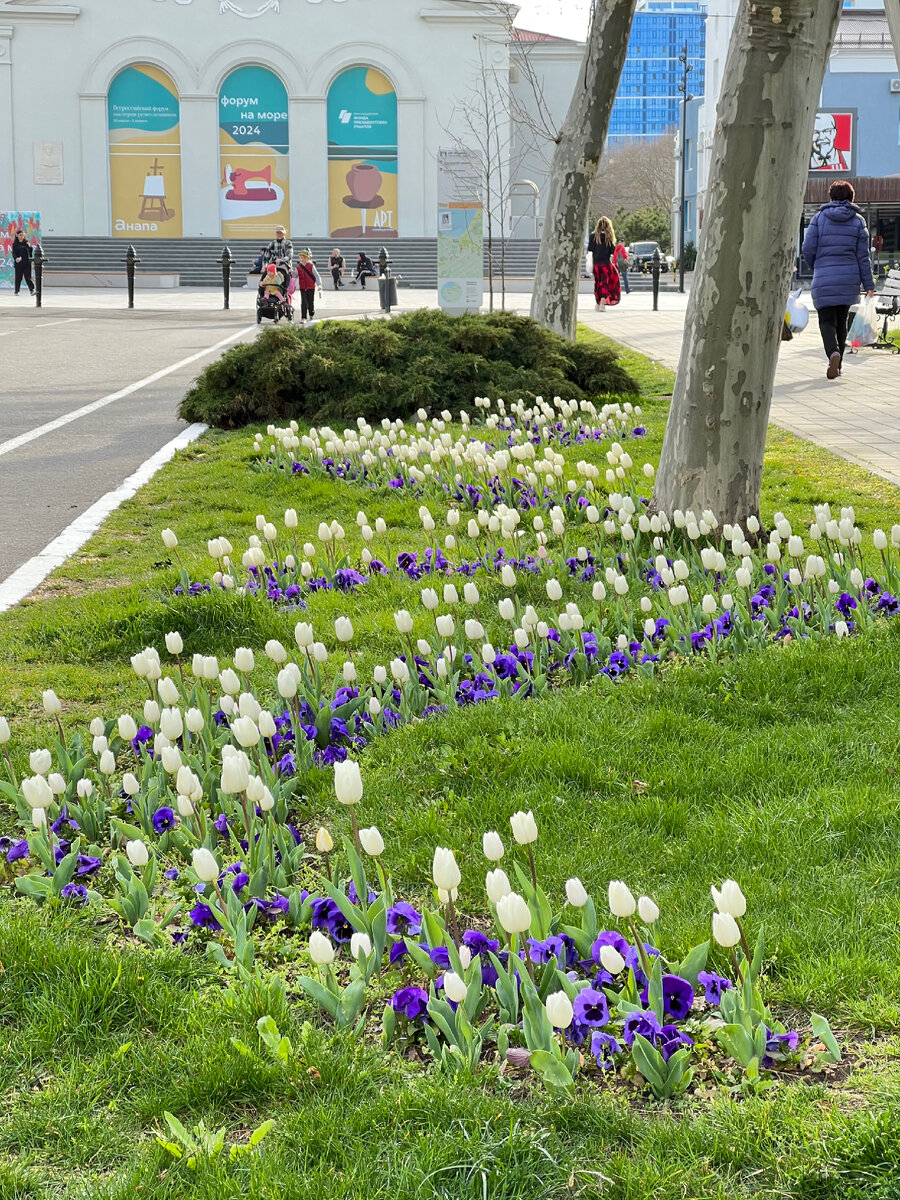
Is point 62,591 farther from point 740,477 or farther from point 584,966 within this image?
point 584,966

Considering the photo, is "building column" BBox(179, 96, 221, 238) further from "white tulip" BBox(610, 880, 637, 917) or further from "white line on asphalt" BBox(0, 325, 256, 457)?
"white tulip" BBox(610, 880, 637, 917)

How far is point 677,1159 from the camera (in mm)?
2266

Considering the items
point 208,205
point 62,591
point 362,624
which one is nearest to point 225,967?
point 362,624

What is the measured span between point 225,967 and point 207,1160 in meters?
0.68

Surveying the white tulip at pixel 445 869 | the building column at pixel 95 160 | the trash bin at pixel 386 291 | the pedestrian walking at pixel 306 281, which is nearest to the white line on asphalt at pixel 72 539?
the white tulip at pixel 445 869

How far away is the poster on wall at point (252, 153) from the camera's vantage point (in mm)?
57812

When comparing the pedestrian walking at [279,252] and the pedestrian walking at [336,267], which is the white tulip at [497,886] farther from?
the pedestrian walking at [336,267]

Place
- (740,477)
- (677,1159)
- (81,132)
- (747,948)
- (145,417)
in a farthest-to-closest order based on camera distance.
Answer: (81,132)
(145,417)
(740,477)
(747,948)
(677,1159)

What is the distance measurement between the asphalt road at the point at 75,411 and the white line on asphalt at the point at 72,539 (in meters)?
0.09

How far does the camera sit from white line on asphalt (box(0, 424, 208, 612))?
6.75 m

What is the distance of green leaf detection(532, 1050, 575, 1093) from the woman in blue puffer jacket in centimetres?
1351

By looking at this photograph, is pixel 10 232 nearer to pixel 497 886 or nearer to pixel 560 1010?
pixel 497 886

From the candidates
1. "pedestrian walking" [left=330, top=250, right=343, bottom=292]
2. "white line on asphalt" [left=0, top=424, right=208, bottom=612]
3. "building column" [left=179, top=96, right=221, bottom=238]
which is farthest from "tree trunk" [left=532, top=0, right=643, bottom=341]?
"building column" [left=179, top=96, right=221, bottom=238]

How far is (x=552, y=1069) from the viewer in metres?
2.42
